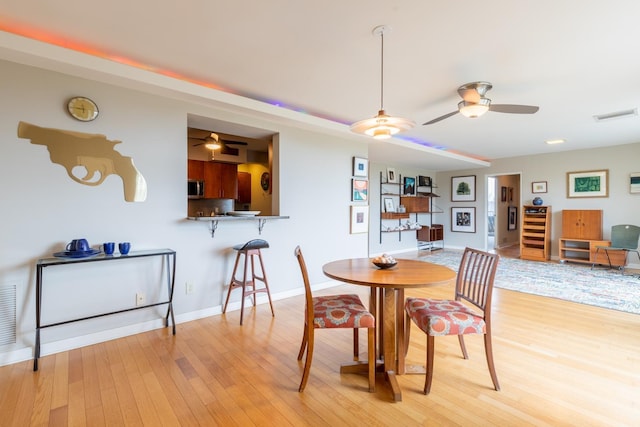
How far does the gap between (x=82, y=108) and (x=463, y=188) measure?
8.33 meters

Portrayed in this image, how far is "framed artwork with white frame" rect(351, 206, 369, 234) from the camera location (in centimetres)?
470

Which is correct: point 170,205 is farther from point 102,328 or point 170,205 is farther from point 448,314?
point 448,314

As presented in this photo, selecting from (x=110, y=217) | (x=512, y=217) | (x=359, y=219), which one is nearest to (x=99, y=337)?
(x=110, y=217)

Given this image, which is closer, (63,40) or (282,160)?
(63,40)

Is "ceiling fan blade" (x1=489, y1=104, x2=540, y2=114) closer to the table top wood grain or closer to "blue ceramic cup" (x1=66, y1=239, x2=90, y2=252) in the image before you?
the table top wood grain

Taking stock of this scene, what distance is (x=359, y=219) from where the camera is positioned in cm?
481

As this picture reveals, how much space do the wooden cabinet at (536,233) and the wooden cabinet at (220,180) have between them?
6.60 metres

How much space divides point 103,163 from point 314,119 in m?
2.33

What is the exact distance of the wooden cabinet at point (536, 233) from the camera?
663 centimetres

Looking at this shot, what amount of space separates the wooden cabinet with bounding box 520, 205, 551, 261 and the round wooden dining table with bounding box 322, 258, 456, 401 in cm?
594

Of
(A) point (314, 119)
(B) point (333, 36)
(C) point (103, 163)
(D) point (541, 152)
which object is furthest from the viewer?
(D) point (541, 152)

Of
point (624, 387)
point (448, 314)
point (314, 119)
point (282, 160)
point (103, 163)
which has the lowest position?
point (624, 387)

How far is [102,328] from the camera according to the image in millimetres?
2666

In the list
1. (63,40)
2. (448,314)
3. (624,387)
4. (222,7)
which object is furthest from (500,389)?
(63,40)
